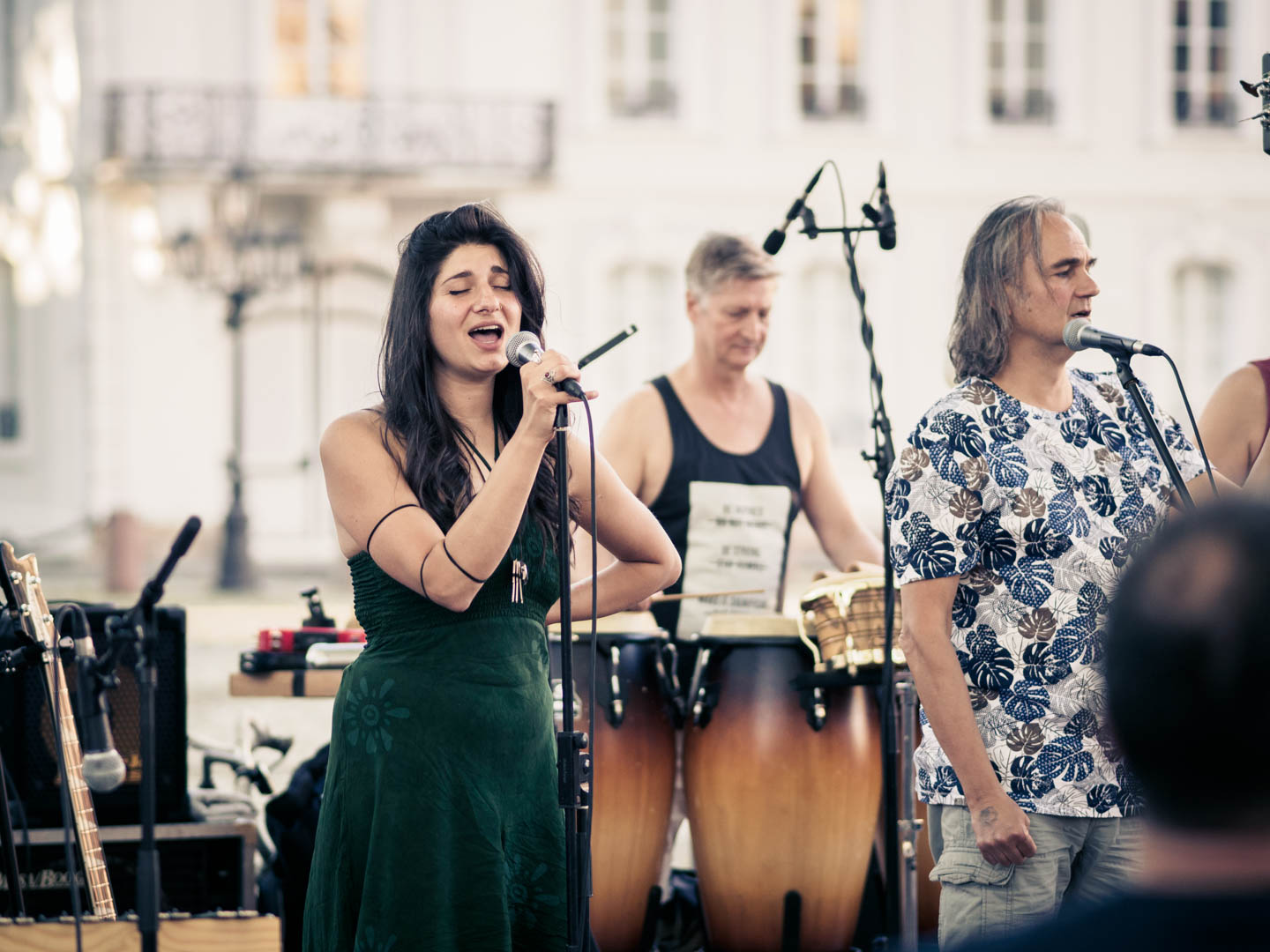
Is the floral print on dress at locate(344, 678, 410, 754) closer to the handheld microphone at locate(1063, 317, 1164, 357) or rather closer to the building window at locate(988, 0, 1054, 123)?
the handheld microphone at locate(1063, 317, 1164, 357)

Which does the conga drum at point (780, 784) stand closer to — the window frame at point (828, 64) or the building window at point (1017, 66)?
the window frame at point (828, 64)

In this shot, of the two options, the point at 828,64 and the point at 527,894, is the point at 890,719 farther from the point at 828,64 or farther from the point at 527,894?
the point at 828,64

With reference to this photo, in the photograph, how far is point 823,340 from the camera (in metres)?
19.9

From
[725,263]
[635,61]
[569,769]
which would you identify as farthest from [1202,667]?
[635,61]

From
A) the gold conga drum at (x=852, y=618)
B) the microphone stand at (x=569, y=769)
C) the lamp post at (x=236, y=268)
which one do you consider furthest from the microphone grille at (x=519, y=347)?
the lamp post at (x=236, y=268)

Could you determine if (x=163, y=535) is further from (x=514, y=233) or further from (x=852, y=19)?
(x=514, y=233)

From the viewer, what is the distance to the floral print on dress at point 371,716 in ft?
8.10

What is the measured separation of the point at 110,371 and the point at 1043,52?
13561 millimetres

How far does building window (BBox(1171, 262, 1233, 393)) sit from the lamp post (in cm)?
1221

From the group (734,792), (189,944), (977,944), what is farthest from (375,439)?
(734,792)

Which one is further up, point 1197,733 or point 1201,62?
point 1201,62

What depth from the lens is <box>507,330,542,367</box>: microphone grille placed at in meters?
2.48

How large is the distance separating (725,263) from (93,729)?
9.18ft

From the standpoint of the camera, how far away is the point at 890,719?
358 centimetres
